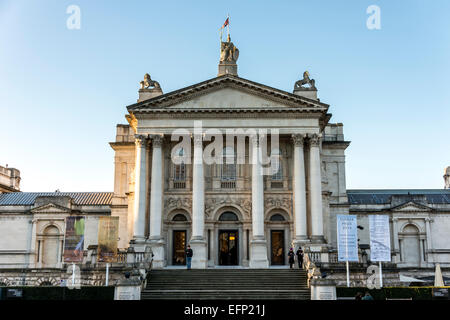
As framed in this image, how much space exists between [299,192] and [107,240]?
14829mm

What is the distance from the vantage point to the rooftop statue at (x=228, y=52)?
148 ft

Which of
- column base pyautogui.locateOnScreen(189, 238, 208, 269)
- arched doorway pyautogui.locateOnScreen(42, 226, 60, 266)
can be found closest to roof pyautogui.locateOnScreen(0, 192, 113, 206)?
arched doorway pyautogui.locateOnScreen(42, 226, 60, 266)

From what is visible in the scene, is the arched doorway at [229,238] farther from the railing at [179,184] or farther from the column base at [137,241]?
the column base at [137,241]

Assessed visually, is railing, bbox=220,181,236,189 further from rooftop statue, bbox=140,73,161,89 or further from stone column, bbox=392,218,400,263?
stone column, bbox=392,218,400,263

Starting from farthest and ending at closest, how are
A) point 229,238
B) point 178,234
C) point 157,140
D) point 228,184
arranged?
point 228,184, point 178,234, point 229,238, point 157,140

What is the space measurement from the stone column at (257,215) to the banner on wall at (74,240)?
40.3ft

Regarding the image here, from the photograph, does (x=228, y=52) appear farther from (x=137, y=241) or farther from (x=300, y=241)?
(x=137, y=241)

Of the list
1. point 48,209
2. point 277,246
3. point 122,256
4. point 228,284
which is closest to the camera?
point 228,284

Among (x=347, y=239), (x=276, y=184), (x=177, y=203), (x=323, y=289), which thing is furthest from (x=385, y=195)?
(x=323, y=289)

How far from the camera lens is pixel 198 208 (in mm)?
39625

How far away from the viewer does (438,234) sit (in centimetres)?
4878

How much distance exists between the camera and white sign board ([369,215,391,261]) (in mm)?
30481

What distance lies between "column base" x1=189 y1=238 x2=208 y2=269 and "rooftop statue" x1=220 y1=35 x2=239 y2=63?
52.8 feet

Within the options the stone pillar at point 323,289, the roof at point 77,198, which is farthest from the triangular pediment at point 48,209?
Result: the stone pillar at point 323,289
